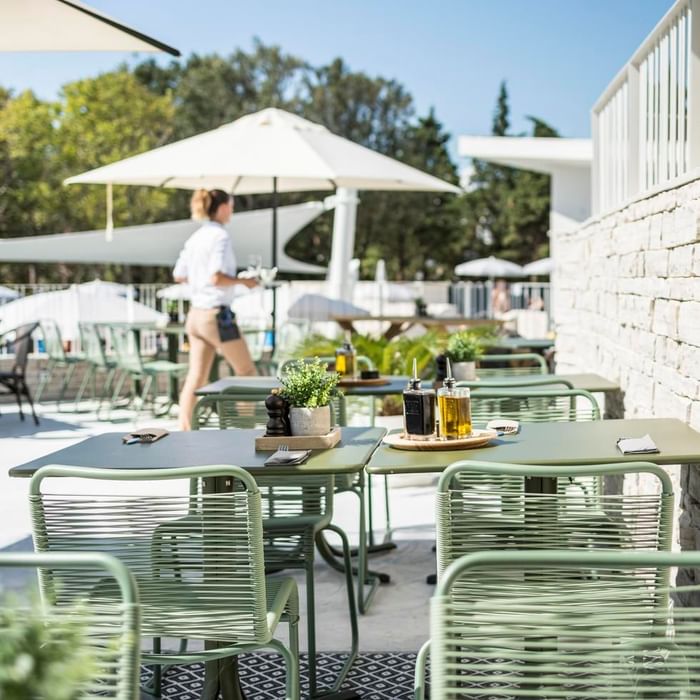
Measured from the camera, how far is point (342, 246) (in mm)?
12766

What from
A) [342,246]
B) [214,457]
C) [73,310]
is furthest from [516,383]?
[73,310]

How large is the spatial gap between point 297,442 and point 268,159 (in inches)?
208

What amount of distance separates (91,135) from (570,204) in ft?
79.0

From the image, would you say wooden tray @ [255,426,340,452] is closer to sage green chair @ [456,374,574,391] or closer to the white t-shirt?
sage green chair @ [456,374,574,391]

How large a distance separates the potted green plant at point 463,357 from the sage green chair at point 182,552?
255cm

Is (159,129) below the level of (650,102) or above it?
above

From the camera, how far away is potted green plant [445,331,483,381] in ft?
16.8

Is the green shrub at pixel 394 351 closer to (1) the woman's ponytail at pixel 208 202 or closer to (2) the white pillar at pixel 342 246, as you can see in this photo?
(1) the woman's ponytail at pixel 208 202

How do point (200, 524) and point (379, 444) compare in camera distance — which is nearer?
point (200, 524)

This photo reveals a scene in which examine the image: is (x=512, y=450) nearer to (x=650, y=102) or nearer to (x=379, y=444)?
(x=379, y=444)

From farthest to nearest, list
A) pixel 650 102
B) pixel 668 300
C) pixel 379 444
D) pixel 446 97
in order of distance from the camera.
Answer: pixel 446 97 < pixel 650 102 < pixel 668 300 < pixel 379 444

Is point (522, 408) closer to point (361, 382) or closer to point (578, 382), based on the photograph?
point (578, 382)

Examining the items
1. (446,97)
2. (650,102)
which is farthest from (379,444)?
(446,97)

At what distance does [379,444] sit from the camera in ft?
11.3
